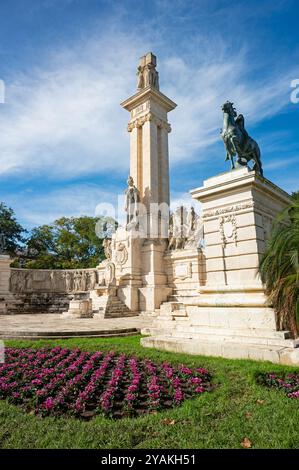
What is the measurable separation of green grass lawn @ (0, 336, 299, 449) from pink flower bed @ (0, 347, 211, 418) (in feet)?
0.74

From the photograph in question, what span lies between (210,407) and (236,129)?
7.52 meters

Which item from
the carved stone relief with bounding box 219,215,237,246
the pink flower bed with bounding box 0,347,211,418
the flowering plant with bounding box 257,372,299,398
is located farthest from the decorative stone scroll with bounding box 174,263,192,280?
the flowering plant with bounding box 257,372,299,398

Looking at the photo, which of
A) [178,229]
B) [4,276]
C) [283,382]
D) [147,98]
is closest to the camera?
[283,382]

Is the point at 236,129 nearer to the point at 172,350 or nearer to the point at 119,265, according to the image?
the point at 172,350

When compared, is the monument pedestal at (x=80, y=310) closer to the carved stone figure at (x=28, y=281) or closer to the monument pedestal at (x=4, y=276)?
the monument pedestal at (x=4, y=276)

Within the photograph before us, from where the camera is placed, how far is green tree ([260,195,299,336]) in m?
6.25

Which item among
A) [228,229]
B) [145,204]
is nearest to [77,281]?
[145,204]

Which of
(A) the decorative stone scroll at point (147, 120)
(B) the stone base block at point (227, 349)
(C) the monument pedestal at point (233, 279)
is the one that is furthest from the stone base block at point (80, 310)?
(A) the decorative stone scroll at point (147, 120)

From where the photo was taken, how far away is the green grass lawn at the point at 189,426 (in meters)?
3.03

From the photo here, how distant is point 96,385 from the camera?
4.76 m

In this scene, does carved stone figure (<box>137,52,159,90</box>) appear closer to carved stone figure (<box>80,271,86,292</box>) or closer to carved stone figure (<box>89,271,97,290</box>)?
carved stone figure (<box>89,271,97,290</box>)

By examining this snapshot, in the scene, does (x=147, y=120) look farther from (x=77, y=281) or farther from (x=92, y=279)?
(x=77, y=281)

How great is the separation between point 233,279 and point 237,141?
395cm

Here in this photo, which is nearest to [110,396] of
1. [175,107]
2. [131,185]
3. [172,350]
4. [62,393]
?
[62,393]
